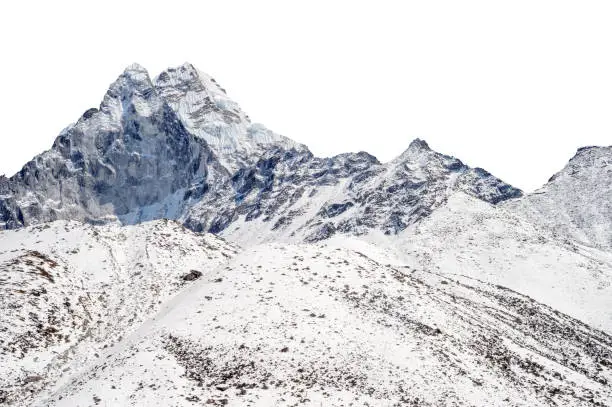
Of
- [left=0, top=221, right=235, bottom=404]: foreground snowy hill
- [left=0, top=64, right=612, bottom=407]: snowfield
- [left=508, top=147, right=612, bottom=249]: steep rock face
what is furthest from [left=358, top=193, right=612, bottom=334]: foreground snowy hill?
[left=0, top=221, right=235, bottom=404]: foreground snowy hill

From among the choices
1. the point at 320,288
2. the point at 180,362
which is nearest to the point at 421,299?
the point at 320,288

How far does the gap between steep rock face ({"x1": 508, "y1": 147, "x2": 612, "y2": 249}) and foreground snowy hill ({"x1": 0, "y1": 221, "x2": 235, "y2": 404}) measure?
123666 mm

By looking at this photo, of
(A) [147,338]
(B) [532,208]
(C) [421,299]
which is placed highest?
(B) [532,208]

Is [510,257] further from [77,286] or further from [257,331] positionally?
[257,331]

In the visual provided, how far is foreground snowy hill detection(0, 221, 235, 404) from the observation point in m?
41.5

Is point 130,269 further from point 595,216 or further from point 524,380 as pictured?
point 595,216

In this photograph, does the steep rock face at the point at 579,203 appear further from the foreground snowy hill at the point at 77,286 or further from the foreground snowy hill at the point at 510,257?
the foreground snowy hill at the point at 77,286

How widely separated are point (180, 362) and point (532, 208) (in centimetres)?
16201

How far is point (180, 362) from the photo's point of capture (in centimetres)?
3638

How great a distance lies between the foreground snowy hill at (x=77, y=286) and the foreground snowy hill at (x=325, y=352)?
10.7 ft

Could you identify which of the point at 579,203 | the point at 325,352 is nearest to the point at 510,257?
the point at 325,352

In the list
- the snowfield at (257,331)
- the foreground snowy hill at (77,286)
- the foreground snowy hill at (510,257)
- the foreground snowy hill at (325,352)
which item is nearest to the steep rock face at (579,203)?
the foreground snowy hill at (510,257)

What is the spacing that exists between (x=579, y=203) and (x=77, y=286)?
162862 mm

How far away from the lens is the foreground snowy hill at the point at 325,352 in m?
33.6
